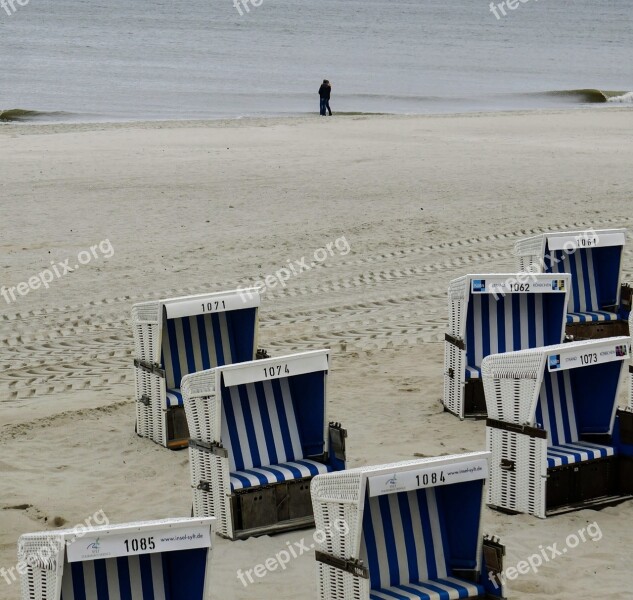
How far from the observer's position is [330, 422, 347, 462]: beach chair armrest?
860 cm

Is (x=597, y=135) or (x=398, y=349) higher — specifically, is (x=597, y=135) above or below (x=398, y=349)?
above

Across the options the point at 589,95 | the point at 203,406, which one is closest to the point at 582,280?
the point at 203,406

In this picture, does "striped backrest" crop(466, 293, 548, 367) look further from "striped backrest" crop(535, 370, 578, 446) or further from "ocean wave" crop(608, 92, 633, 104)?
"ocean wave" crop(608, 92, 633, 104)

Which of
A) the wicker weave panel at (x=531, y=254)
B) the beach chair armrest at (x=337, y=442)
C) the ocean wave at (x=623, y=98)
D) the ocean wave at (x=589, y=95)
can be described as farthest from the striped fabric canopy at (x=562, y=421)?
the ocean wave at (x=589, y=95)

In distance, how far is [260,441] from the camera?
8703 mm

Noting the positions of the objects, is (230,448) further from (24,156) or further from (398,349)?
(24,156)

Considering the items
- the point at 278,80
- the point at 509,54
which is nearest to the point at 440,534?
the point at 278,80

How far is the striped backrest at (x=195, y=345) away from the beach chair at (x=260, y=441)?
1761 mm

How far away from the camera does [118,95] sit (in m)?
48.5

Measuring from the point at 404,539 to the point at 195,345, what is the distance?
401cm

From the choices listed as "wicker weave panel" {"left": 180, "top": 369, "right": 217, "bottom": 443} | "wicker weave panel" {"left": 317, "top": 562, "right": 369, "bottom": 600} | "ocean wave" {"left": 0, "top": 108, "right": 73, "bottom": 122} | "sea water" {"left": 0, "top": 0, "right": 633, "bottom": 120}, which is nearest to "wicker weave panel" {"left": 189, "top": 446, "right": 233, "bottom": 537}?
"wicker weave panel" {"left": 180, "top": 369, "right": 217, "bottom": 443}

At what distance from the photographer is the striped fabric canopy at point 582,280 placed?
12.5 metres

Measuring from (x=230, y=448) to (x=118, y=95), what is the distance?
137ft

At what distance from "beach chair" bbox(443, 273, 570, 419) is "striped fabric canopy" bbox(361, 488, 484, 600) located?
11.9ft
